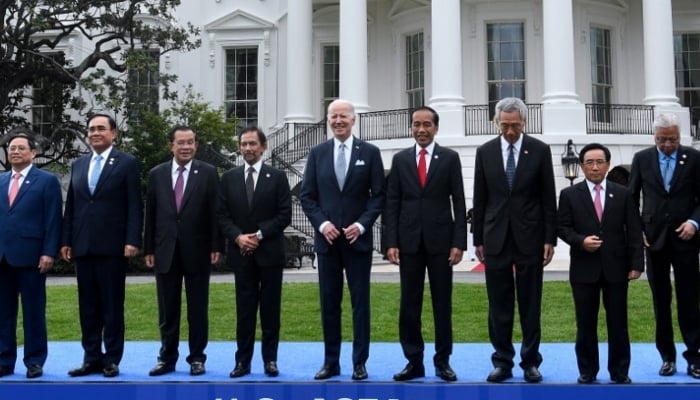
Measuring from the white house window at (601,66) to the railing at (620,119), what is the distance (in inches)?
59.1

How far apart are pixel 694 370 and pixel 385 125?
63.3 feet

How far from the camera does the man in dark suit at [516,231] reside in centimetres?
738

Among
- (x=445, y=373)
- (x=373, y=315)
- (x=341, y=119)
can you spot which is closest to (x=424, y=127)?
(x=341, y=119)

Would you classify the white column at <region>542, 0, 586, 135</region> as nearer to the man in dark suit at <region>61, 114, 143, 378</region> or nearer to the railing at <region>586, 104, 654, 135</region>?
the railing at <region>586, 104, 654, 135</region>

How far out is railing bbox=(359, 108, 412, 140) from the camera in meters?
25.8

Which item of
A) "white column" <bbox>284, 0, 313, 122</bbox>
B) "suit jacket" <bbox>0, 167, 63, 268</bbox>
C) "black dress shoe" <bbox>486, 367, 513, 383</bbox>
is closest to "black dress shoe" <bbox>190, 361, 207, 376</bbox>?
"suit jacket" <bbox>0, 167, 63, 268</bbox>

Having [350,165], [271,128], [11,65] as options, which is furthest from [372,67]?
[350,165]

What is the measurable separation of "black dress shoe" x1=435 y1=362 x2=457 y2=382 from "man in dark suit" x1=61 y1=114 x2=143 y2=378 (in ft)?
9.73

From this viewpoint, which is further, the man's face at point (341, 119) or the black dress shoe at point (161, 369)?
the black dress shoe at point (161, 369)

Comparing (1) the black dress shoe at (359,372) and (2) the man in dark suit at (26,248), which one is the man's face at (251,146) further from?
(1) the black dress shoe at (359,372)

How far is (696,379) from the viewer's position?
731 cm

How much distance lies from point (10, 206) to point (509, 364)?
4.87m

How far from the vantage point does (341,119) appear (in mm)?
7621

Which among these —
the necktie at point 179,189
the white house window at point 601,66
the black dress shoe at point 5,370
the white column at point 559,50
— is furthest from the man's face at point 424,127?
the white house window at point 601,66
